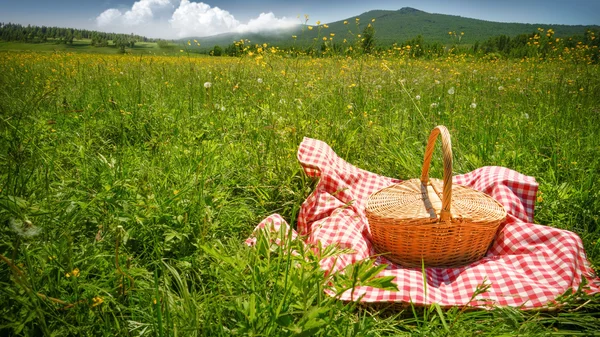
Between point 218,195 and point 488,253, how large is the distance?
156cm

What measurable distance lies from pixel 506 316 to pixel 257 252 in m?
1.04

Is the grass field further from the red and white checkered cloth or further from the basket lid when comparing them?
the basket lid

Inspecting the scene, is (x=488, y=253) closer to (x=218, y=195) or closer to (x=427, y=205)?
(x=427, y=205)

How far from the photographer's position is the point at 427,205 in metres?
1.78

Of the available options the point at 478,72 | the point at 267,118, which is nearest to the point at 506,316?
the point at 267,118

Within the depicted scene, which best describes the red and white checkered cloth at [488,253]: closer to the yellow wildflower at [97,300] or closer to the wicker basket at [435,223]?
the wicker basket at [435,223]

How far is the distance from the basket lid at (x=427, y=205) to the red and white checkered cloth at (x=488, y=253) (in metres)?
0.20

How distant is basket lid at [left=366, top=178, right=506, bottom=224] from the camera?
1701 mm

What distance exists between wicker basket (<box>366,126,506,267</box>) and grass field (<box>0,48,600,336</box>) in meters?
0.34

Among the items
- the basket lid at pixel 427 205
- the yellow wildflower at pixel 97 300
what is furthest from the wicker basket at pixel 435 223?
the yellow wildflower at pixel 97 300

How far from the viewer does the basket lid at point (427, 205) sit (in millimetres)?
1701

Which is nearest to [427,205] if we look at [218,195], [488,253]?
[488,253]

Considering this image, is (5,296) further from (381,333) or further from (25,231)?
(381,333)

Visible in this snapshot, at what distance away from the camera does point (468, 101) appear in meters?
3.70
